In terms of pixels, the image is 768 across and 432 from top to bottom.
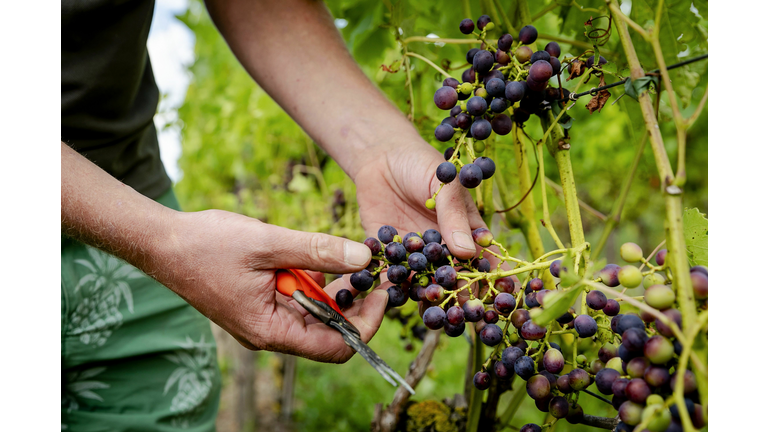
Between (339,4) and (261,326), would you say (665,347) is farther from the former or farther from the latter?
(339,4)

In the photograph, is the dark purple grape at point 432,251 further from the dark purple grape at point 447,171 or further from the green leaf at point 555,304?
the green leaf at point 555,304

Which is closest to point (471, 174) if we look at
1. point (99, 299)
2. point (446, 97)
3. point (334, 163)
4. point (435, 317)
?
point (446, 97)

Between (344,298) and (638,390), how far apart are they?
1.94 ft

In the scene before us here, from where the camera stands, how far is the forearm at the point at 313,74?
4.46 feet

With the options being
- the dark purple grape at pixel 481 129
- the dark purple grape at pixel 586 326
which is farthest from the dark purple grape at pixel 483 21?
the dark purple grape at pixel 586 326

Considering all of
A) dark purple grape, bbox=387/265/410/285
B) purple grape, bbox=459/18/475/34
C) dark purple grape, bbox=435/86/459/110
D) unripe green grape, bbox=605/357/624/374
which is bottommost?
unripe green grape, bbox=605/357/624/374

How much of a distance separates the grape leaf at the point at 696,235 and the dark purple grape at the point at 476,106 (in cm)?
35

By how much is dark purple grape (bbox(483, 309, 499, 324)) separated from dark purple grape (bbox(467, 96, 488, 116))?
0.34 m

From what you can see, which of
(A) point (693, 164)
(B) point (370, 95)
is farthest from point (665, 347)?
A: (A) point (693, 164)

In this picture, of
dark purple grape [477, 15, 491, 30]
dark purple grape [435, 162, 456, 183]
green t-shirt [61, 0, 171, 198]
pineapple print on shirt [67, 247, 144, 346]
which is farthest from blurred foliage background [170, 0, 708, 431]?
pineapple print on shirt [67, 247, 144, 346]

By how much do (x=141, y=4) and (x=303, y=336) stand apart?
981 millimetres

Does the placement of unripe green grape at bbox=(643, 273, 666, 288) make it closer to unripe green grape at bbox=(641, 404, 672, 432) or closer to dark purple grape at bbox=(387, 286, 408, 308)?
unripe green grape at bbox=(641, 404, 672, 432)

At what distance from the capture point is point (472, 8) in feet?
4.51

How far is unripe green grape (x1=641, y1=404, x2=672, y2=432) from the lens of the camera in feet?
1.82
